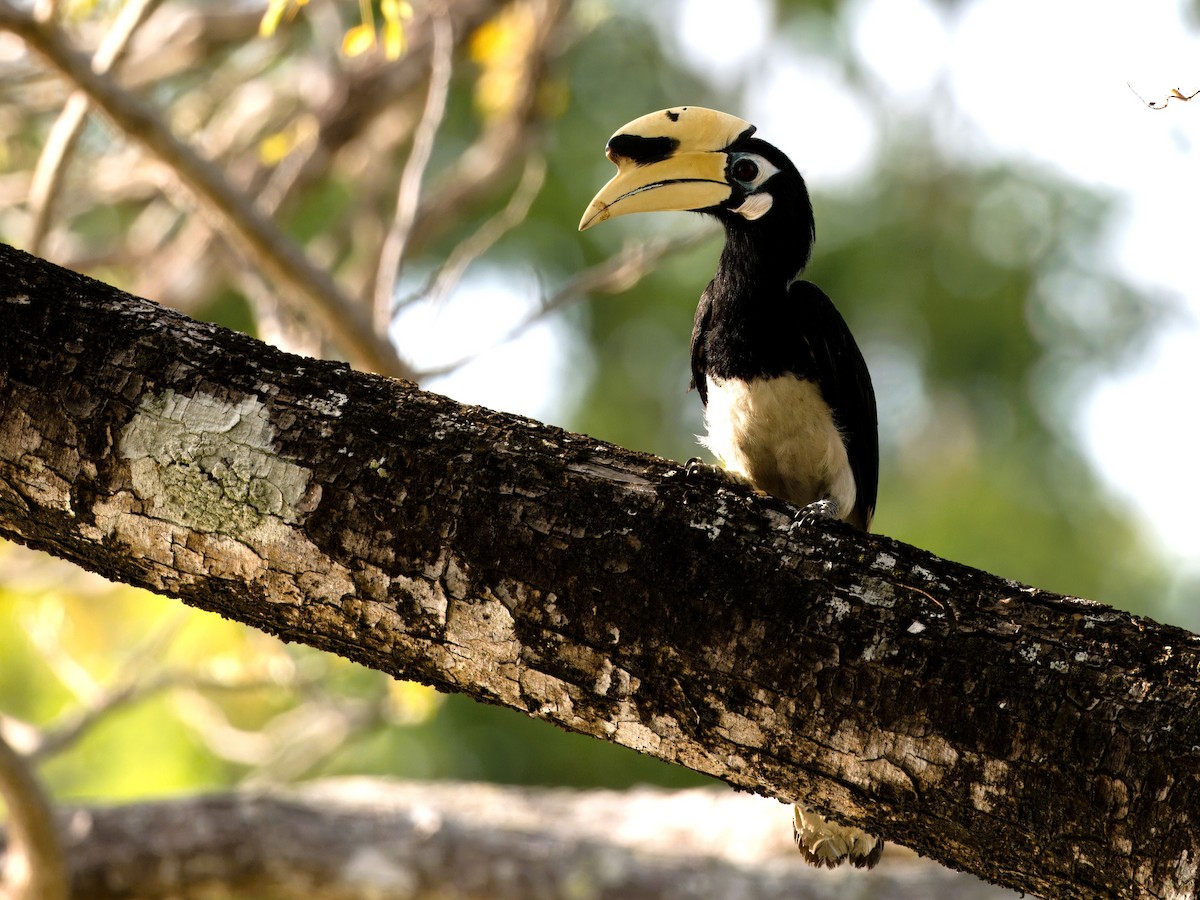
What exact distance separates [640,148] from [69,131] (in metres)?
1.99

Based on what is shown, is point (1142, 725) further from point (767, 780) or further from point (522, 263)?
point (522, 263)

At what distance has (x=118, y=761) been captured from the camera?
9.05 m

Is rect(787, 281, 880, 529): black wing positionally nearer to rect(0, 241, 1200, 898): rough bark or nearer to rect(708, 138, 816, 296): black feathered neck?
rect(708, 138, 816, 296): black feathered neck

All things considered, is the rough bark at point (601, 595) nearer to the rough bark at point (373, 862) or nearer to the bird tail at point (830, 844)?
the bird tail at point (830, 844)

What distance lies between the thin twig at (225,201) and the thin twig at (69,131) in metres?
0.16

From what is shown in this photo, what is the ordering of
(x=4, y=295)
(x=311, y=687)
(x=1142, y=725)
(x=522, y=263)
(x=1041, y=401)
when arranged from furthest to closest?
(x=1041, y=401)
(x=311, y=687)
(x=522, y=263)
(x=4, y=295)
(x=1142, y=725)

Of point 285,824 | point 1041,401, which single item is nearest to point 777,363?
point 285,824

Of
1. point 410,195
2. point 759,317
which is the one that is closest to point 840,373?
point 759,317

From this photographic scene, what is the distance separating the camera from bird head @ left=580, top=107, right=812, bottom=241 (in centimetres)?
299

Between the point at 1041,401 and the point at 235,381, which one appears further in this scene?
the point at 1041,401

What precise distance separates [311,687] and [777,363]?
8.87 feet

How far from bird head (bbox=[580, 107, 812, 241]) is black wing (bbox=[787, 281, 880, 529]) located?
0.74 feet

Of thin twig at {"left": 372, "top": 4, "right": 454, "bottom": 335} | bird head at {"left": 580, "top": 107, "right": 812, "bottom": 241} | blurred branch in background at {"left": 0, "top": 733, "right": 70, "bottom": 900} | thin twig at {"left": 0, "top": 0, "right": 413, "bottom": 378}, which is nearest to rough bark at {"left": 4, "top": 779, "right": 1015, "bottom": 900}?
blurred branch in background at {"left": 0, "top": 733, "right": 70, "bottom": 900}

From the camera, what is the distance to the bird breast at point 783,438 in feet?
10.0
